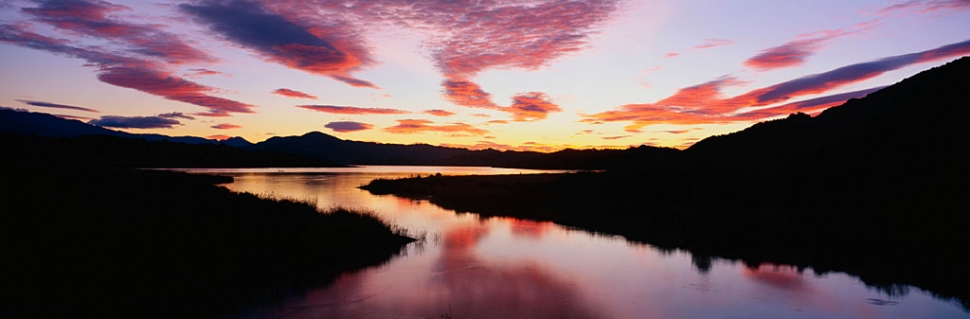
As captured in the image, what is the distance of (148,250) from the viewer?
16891mm

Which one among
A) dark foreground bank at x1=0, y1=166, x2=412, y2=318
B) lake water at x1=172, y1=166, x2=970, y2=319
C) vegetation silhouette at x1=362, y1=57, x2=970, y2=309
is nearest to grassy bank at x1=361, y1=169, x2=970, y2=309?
vegetation silhouette at x1=362, y1=57, x2=970, y2=309

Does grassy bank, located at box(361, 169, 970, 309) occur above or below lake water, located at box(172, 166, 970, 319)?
above

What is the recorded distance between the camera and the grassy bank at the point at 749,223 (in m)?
23.6

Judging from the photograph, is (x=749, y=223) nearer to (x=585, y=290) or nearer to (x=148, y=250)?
(x=585, y=290)

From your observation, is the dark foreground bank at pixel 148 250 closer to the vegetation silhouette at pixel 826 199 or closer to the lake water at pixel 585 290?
the lake water at pixel 585 290

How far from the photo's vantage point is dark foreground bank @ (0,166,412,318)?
13.9 m

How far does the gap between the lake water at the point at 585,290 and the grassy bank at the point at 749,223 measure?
2256 millimetres

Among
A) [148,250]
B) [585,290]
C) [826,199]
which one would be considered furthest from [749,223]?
[148,250]

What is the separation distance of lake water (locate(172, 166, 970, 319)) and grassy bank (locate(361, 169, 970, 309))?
2.26 meters

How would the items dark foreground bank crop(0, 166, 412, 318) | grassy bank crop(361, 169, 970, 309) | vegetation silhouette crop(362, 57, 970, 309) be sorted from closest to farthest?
dark foreground bank crop(0, 166, 412, 318) → grassy bank crop(361, 169, 970, 309) → vegetation silhouette crop(362, 57, 970, 309)

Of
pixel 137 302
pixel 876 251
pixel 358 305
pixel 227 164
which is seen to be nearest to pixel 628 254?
pixel 876 251

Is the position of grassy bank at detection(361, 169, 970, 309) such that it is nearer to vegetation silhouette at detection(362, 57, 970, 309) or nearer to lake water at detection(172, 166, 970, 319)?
vegetation silhouette at detection(362, 57, 970, 309)

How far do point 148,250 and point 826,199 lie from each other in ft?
162

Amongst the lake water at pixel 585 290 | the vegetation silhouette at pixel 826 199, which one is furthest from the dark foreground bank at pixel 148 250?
the vegetation silhouette at pixel 826 199
